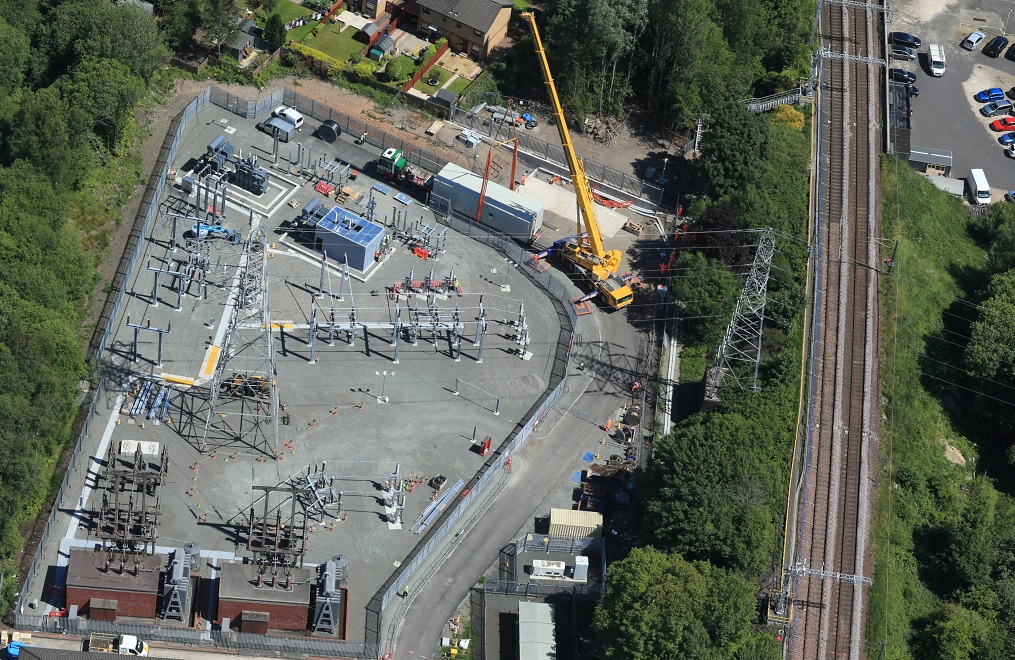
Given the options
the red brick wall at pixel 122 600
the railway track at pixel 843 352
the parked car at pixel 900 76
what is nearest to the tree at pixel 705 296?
the railway track at pixel 843 352

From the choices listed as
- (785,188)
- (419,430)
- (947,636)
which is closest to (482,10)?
(785,188)

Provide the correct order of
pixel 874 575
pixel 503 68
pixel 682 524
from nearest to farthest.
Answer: pixel 682 524
pixel 874 575
pixel 503 68

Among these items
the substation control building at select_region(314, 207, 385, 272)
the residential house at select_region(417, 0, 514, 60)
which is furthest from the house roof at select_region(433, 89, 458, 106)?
the substation control building at select_region(314, 207, 385, 272)

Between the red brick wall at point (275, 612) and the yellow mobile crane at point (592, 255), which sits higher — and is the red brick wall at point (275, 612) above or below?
below

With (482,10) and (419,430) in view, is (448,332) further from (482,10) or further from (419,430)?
(482,10)

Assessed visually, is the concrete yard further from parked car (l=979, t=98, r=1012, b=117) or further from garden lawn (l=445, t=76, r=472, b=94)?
parked car (l=979, t=98, r=1012, b=117)

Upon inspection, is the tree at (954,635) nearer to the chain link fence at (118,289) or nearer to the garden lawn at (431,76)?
the chain link fence at (118,289)
